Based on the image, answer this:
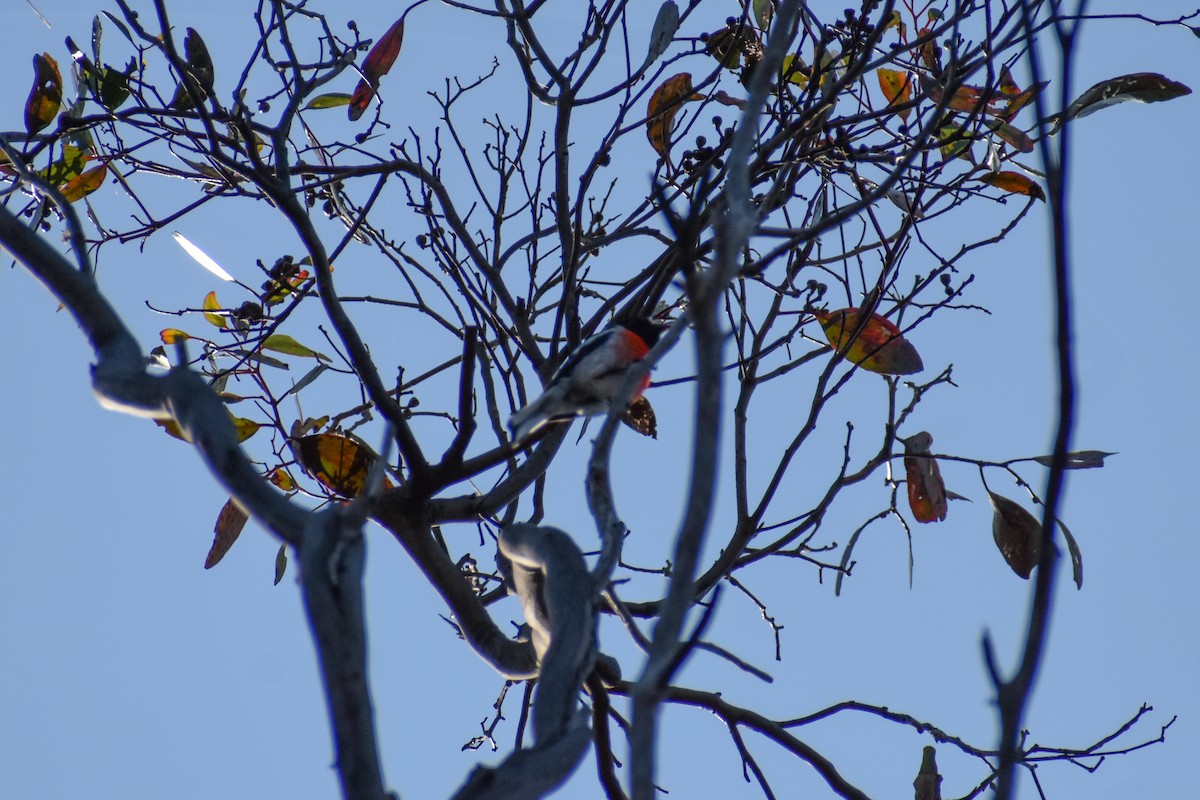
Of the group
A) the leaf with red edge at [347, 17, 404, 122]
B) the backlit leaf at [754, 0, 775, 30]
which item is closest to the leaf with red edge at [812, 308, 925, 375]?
the backlit leaf at [754, 0, 775, 30]

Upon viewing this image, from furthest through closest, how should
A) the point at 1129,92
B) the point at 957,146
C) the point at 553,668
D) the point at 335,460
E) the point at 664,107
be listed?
the point at 664,107 → the point at 957,146 → the point at 1129,92 → the point at 335,460 → the point at 553,668

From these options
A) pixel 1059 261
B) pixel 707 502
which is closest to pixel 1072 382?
pixel 1059 261

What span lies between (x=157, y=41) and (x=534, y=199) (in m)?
1.02

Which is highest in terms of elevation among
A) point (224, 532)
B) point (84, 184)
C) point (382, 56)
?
point (382, 56)

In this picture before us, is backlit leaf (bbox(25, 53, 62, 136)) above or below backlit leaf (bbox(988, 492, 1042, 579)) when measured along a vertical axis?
above

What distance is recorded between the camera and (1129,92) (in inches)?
102

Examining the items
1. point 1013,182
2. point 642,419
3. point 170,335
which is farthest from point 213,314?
point 1013,182

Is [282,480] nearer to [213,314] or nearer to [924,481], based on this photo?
[213,314]

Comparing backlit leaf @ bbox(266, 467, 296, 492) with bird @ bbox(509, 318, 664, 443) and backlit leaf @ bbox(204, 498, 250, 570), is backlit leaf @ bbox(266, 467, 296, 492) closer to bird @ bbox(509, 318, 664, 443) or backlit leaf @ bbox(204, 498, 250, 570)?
backlit leaf @ bbox(204, 498, 250, 570)

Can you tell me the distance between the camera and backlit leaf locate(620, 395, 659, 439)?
9.20 feet

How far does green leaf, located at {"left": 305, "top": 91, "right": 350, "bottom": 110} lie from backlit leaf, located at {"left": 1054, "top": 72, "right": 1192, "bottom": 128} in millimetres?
1839

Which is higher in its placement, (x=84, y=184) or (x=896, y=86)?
(x=896, y=86)

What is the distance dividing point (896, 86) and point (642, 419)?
3.54 feet

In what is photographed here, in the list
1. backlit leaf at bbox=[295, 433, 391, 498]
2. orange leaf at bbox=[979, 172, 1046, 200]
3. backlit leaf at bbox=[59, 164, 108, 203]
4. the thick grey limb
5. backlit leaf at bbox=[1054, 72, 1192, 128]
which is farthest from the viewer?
backlit leaf at bbox=[59, 164, 108, 203]
